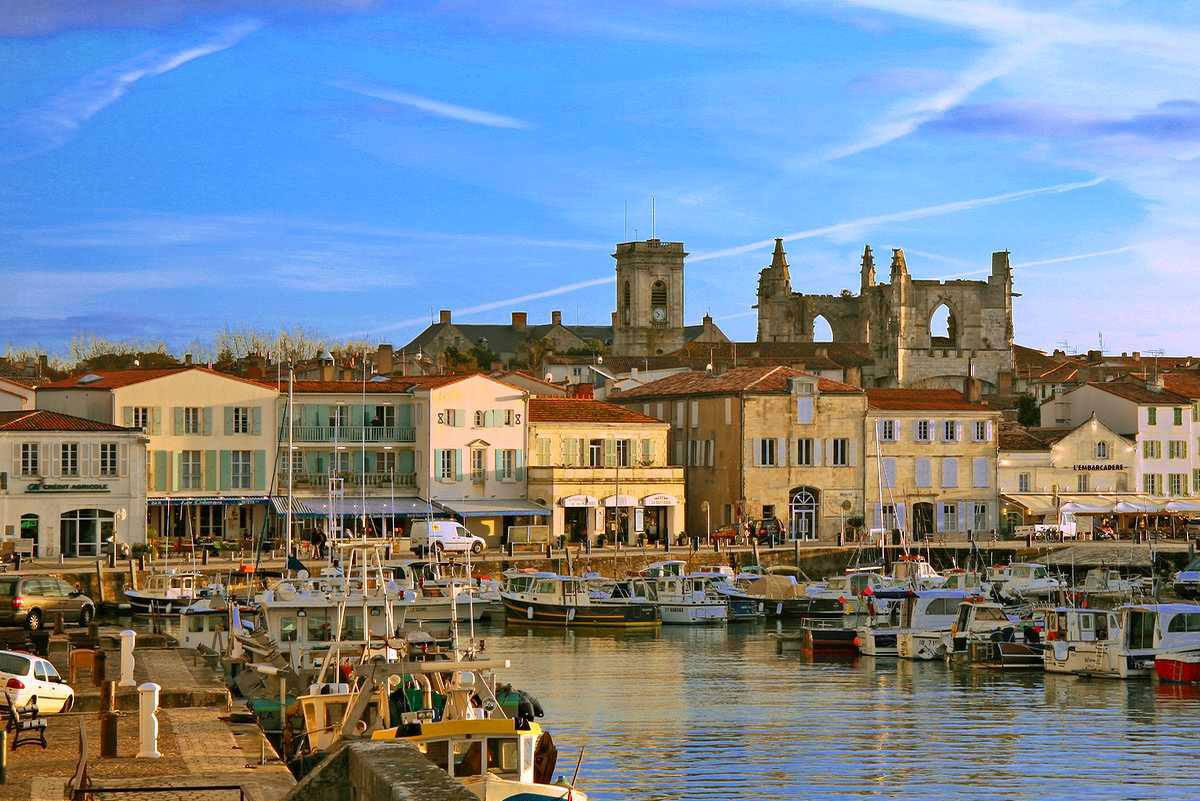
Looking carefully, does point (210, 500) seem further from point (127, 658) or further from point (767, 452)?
point (127, 658)

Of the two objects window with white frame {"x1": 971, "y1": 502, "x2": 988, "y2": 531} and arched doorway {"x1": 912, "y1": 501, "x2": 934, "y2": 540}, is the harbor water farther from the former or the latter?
window with white frame {"x1": 971, "y1": 502, "x2": 988, "y2": 531}

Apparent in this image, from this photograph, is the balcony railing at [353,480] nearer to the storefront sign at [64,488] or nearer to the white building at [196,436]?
the white building at [196,436]

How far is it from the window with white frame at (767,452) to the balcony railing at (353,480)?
14.3 metres

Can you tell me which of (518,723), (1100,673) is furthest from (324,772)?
(1100,673)

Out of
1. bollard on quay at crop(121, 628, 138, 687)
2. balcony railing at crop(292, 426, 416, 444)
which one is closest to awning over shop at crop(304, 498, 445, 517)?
balcony railing at crop(292, 426, 416, 444)

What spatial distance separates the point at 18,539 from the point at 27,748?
4021 cm

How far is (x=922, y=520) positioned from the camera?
7900 centimetres

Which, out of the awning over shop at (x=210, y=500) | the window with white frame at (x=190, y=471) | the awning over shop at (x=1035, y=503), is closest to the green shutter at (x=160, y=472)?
the awning over shop at (x=210, y=500)

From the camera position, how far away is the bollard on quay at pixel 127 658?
30.9 metres

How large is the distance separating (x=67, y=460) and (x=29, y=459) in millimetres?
1325

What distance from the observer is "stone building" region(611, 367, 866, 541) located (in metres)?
76.2

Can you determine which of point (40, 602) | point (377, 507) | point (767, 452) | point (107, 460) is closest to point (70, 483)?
point (107, 460)

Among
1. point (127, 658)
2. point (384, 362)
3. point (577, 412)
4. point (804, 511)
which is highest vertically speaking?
point (384, 362)

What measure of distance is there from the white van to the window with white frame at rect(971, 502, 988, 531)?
2357 centimetres
